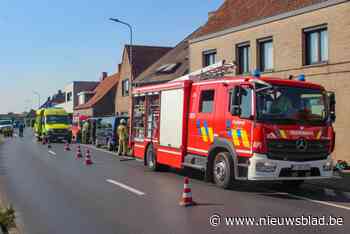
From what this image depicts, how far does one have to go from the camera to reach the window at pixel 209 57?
27492mm

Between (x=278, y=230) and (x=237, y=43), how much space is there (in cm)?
1813

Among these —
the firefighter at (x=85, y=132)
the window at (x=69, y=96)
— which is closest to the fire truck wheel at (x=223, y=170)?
the firefighter at (x=85, y=132)

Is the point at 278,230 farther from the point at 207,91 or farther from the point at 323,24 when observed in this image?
the point at 323,24

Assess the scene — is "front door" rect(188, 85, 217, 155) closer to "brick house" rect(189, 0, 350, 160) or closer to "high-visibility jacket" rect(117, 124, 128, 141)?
"brick house" rect(189, 0, 350, 160)

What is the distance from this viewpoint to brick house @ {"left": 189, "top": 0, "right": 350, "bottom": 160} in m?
18.6

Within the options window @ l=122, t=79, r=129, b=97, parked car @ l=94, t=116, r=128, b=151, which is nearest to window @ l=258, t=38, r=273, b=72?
parked car @ l=94, t=116, r=128, b=151

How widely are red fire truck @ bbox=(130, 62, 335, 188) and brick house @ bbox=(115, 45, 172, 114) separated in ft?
120

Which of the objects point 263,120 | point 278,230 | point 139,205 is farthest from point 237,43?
point 278,230

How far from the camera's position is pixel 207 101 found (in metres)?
13.5

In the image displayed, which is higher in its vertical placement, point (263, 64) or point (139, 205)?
point (263, 64)

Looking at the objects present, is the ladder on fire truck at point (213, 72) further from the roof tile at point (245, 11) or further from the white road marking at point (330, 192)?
the roof tile at point (245, 11)

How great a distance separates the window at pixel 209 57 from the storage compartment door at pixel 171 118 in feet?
39.8

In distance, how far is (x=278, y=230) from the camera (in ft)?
25.9

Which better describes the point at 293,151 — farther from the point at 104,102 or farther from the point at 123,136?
the point at 104,102
